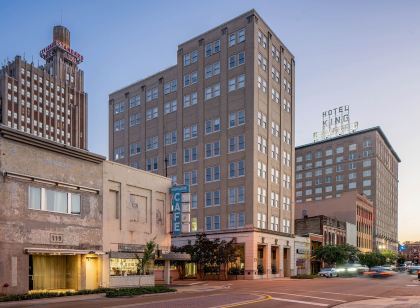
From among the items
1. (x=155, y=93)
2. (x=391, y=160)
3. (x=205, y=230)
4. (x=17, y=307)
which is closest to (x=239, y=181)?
(x=205, y=230)

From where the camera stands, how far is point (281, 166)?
74562 millimetres

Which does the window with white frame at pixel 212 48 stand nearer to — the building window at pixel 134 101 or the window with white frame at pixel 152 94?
the window with white frame at pixel 152 94

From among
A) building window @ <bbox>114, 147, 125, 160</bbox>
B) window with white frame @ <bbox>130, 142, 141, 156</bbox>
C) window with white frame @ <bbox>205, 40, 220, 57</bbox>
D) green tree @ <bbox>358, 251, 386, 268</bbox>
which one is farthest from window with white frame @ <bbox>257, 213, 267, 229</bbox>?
green tree @ <bbox>358, 251, 386, 268</bbox>

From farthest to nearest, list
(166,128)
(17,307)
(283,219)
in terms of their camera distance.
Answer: (166,128)
(283,219)
(17,307)

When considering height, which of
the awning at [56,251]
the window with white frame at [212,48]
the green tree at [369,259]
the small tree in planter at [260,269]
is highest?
the window with white frame at [212,48]

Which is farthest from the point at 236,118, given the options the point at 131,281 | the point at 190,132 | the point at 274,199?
the point at 131,281

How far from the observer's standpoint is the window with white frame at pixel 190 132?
74625 mm

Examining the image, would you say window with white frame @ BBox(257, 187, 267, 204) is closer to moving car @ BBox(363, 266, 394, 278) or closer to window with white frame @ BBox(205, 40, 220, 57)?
moving car @ BBox(363, 266, 394, 278)

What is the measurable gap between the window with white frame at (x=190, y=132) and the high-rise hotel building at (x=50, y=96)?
245 feet

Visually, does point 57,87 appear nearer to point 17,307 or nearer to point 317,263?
point 317,263

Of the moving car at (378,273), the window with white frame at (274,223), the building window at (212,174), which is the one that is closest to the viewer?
the moving car at (378,273)

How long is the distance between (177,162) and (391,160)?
125977 mm

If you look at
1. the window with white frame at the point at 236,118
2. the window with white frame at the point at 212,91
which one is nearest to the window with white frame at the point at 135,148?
the window with white frame at the point at 212,91

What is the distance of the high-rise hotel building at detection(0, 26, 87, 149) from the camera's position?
137750 mm
